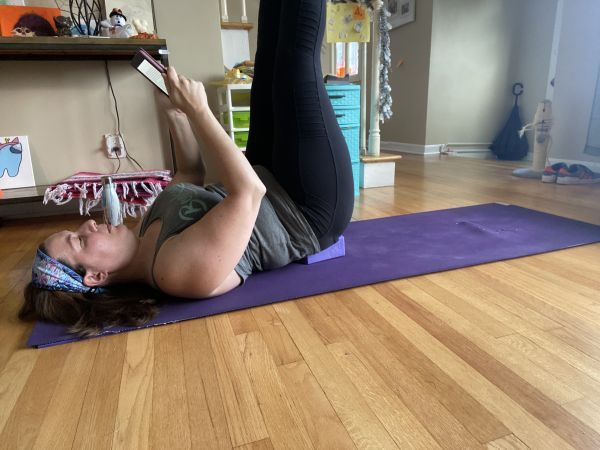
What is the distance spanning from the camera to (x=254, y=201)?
935 millimetres

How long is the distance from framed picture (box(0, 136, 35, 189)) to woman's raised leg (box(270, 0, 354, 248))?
1608mm

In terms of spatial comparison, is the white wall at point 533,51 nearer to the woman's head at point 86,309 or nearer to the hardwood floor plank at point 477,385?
the hardwood floor plank at point 477,385

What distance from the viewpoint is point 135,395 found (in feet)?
2.46

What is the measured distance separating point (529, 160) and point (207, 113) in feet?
13.2

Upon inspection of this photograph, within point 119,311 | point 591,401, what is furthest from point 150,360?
point 591,401

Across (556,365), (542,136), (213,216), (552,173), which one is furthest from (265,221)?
(542,136)

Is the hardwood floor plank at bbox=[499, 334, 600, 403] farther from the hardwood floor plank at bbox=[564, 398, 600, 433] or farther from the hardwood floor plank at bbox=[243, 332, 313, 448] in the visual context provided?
the hardwood floor plank at bbox=[243, 332, 313, 448]

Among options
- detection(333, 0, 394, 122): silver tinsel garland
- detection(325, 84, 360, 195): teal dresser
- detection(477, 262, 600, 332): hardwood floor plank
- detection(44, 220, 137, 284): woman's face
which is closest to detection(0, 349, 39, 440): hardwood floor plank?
detection(44, 220, 137, 284): woman's face

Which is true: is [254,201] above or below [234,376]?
above

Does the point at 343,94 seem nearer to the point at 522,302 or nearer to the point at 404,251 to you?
the point at 404,251

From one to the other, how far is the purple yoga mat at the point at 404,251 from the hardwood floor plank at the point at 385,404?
309 mm

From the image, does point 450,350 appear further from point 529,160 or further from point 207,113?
point 529,160

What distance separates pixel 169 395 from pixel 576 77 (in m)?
3.39

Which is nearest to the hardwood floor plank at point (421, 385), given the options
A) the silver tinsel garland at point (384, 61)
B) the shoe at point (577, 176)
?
the silver tinsel garland at point (384, 61)
